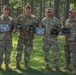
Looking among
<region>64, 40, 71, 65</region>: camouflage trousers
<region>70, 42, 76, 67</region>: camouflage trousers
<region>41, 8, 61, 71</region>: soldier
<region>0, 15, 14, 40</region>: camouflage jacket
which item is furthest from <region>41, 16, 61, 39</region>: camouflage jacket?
<region>0, 15, 14, 40</region>: camouflage jacket

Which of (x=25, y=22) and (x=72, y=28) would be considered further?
(x=25, y=22)

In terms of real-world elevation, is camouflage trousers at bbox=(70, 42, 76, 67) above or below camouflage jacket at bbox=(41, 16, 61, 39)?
below

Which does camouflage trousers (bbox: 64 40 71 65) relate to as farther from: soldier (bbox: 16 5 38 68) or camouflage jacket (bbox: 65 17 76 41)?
soldier (bbox: 16 5 38 68)

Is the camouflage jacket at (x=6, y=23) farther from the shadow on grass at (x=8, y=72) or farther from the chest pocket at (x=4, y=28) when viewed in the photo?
the shadow on grass at (x=8, y=72)

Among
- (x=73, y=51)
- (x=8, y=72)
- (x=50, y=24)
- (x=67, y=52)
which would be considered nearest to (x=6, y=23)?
(x=50, y=24)

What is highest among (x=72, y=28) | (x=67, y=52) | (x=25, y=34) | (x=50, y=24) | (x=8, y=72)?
(x=50, y=24)

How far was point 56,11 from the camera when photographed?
2578 centimetres

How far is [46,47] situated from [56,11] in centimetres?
1545

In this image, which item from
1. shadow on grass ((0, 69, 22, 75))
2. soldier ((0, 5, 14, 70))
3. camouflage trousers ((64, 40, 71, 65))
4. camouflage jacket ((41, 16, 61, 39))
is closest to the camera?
shadow on grass ((0, 69, 22, 75))

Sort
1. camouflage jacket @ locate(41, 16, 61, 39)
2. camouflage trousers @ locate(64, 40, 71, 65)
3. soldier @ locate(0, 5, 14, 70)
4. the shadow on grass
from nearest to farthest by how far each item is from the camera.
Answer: the shadow on grass → soldier @ locate(0, 5, 14, 70) → camouflage jacket @ locate(41, 16, 61, 39) → camouflage trousers @ locate(64, 40, 71, 65)

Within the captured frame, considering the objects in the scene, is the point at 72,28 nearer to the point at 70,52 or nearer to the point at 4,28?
the point at 70,52

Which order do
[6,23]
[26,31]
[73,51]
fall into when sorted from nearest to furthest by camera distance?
[73,51]
[6,23]
[26,31]

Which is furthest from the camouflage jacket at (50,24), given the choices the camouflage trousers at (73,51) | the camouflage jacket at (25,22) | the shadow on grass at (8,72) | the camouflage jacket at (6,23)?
the shadow on grass at (8,72)

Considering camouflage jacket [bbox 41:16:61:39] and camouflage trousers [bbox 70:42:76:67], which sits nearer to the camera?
camouflage trousers [bbox 70:42:76:67]
